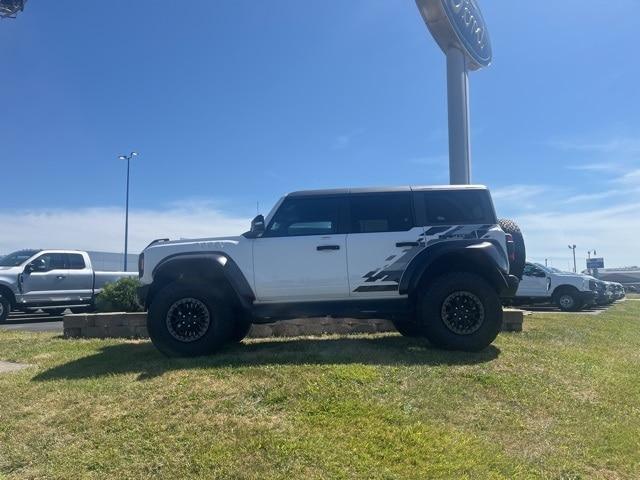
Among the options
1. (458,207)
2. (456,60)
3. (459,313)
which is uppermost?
(456,60)

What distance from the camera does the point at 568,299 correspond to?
18078 millimetres

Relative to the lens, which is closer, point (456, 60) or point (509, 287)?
point (509, 287)

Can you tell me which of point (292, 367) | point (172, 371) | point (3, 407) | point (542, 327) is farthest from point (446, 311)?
point (3, 407)

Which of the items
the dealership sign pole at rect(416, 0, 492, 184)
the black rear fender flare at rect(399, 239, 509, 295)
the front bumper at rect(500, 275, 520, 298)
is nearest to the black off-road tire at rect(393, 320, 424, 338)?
the black rear fender flare at rect(399, 239, 509, 295)

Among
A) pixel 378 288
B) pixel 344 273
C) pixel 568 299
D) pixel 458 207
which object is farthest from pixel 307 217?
pixel 568 299

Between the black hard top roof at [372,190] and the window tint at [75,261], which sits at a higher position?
the black hard top roof at [372,190]

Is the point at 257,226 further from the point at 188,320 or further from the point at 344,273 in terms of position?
the point at 188,320

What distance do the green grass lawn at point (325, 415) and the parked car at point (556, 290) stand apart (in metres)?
11.4

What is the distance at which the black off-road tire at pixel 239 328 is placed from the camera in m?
6.84

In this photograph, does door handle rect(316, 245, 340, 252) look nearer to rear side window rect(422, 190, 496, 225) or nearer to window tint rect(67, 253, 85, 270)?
rear side window rect(422, 190, 496, 225)

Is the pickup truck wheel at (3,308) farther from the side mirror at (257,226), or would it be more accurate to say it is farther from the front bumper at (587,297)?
the front bumper at (587,297)

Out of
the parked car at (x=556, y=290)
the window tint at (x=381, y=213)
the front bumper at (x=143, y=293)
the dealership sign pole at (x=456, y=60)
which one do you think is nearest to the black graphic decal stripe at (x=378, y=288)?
the window tint at (x=381, y=213)

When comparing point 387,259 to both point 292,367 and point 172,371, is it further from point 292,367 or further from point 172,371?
point 172,371

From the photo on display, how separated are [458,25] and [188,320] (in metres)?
11.7
